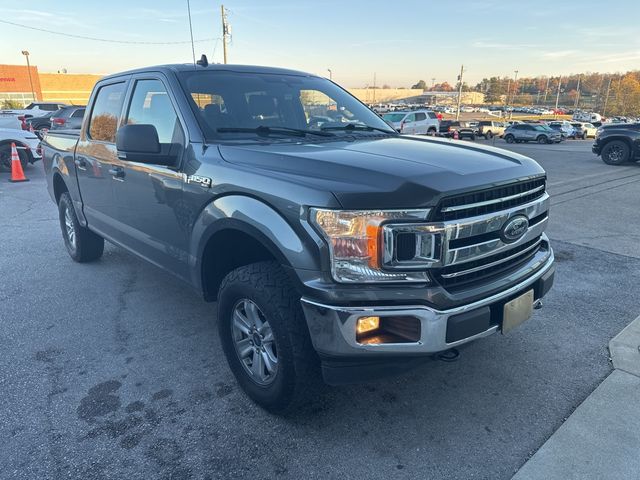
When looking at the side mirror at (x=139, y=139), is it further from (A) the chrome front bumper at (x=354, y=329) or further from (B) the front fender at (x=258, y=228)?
(A) the chrome front bumper at (x=354, y=329)

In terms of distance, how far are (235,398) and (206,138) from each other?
1599 mm

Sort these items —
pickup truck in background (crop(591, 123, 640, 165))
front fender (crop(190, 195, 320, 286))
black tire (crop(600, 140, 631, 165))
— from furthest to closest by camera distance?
black tire (crop(600, 140, 631, 165))
pickup truck in background (crop(591, 123, 640, 165))
front fender (crop(190, 195, 320, 286))

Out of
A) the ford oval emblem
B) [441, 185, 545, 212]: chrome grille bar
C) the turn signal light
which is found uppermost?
[441, 185, 545, 212]: chrome grille bar

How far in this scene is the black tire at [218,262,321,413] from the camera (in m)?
2.34

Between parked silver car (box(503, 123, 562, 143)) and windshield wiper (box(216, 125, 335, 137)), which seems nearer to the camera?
windshield wiper (box(216, 125, 335, 137))

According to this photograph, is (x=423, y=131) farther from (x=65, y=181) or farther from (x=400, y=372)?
(x=400, y=372)

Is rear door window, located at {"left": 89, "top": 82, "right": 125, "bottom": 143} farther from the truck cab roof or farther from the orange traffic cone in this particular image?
the orange traffic cone

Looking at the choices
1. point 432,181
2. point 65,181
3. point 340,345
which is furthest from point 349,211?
point 65,181

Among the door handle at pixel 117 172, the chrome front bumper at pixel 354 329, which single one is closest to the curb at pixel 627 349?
the chrome front bumper at pixel 354 329

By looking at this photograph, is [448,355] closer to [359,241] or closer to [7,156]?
[359,241]

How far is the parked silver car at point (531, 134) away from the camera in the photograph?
31.9 m

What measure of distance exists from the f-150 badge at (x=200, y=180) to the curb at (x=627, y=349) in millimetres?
2891

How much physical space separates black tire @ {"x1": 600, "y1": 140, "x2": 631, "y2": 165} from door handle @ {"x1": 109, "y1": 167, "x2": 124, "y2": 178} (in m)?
15.6

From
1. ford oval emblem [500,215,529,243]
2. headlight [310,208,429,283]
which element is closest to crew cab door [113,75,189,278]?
headlight [310,208,429,283]
